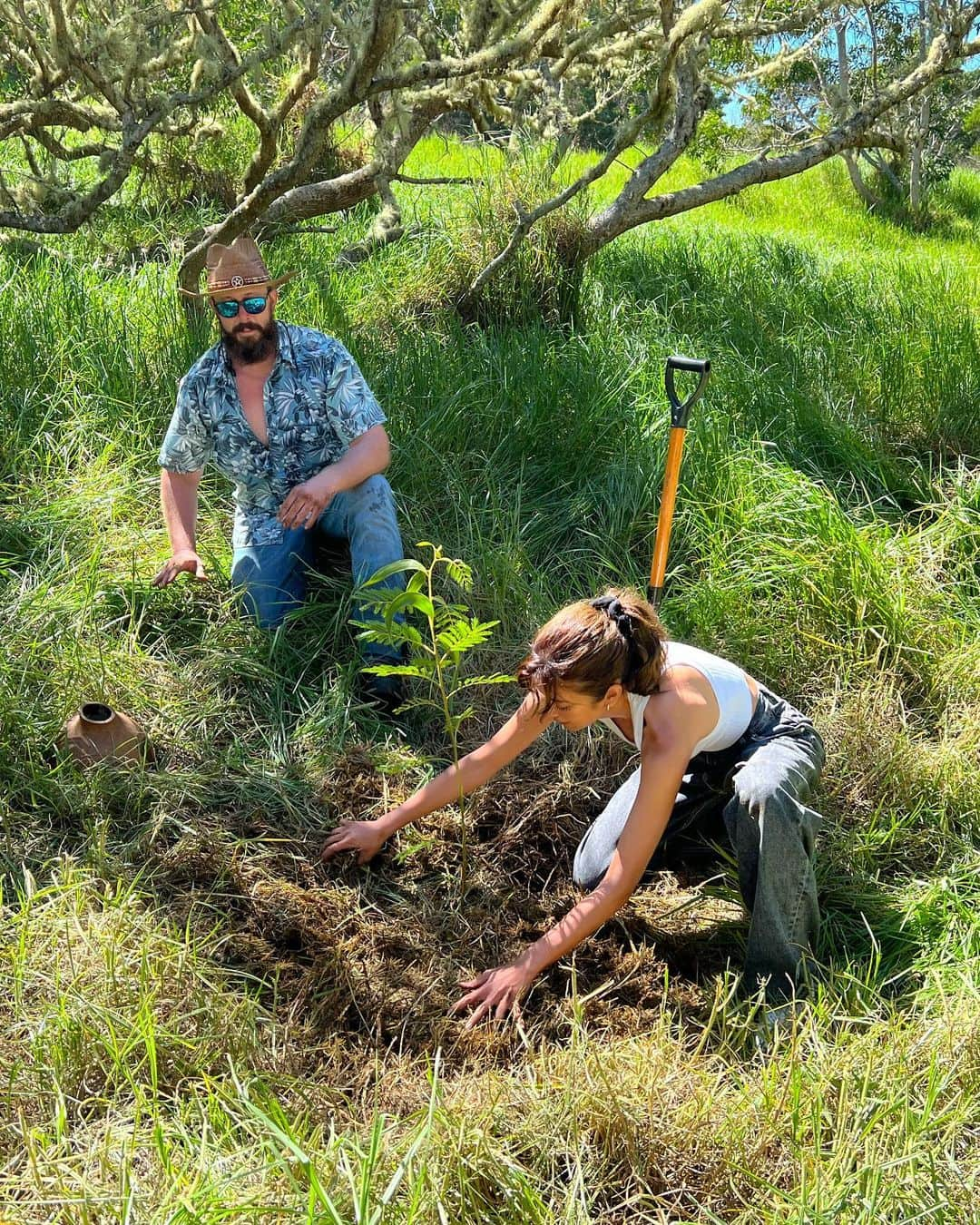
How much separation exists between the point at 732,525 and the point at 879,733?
1024 millimetres

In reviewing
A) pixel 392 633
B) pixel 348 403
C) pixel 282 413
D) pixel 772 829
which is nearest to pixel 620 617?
pixel 392 633

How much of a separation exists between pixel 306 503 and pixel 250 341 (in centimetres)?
64

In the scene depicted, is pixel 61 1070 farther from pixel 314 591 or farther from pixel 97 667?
pixel 314 591

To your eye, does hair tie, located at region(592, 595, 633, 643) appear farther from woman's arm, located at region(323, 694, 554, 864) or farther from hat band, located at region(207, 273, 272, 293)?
hat band, located at region(207, 273, 272, 293)

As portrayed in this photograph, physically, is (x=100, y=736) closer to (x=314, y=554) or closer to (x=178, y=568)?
(x=178, y=568)

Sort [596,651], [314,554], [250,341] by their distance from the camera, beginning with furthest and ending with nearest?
[314,554], [250,341], [596,651]

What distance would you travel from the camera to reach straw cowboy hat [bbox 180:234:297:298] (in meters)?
3.61

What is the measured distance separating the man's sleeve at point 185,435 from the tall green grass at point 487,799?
0.39 m

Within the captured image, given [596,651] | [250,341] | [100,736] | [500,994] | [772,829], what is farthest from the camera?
[250,341]

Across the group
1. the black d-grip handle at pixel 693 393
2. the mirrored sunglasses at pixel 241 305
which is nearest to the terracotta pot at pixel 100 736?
the mirrored sunglasses at pixel 241 305

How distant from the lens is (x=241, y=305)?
3.64 m

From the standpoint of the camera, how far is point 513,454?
4.62m

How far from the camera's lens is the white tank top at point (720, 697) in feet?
9.56

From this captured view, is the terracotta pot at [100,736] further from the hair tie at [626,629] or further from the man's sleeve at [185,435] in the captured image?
the hair tie at [626,629]
